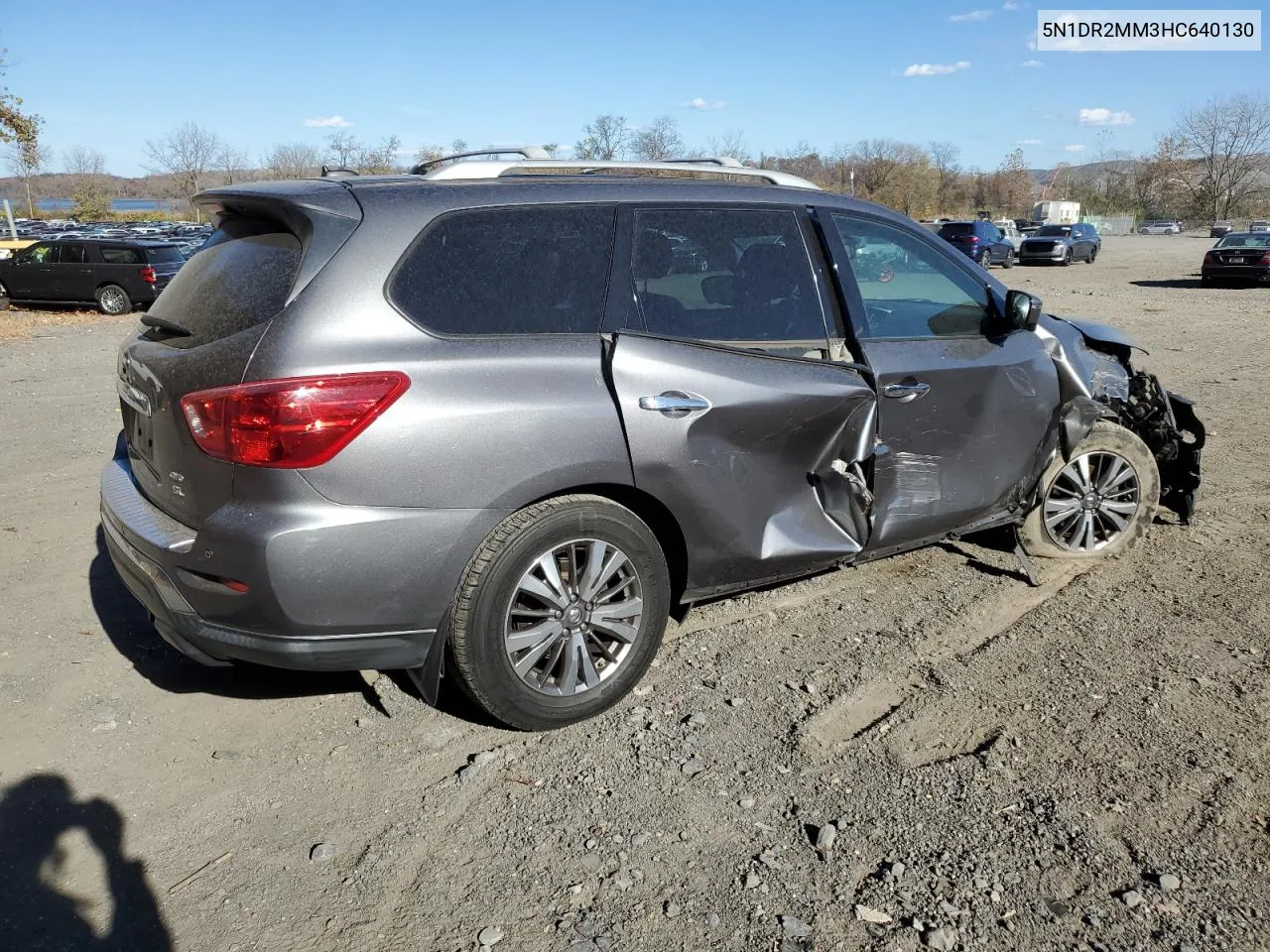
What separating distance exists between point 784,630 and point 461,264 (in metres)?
2.13

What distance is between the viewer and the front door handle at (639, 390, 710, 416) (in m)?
3.25

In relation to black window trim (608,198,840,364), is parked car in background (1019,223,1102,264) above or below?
below

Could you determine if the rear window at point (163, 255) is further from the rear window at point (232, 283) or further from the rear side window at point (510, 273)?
the rear side window at point (510, 273)

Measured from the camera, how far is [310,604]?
9.34 ft

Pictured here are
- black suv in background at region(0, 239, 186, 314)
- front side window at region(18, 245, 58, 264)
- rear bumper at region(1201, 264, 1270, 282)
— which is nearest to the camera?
black suv in background at region(0, 239, 186, 314)

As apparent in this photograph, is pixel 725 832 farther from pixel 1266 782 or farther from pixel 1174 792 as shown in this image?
pixel 1266 782

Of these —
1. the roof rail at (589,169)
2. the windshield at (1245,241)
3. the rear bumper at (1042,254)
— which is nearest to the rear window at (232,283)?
the roof rail at (589,169)

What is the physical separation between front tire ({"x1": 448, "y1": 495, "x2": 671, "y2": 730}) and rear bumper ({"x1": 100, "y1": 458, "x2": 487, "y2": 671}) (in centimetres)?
11

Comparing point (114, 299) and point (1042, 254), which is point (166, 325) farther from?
point (1042, 254)

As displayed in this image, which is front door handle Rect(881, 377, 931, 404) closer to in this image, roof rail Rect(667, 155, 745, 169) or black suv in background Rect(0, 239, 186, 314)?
roof rail Rect(667, 155, 745, 169)

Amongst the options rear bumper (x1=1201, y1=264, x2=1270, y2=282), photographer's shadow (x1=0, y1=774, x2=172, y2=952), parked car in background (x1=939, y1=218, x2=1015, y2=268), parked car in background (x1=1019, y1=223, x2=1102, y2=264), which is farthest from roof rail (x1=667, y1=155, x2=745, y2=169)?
parked car in background (x1=1019, y1=223, x2=1102, y2=264)

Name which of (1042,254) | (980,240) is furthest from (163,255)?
(1042,254)

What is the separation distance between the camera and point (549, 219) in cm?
330

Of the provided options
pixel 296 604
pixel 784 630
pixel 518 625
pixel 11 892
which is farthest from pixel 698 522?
pixel 11 892
